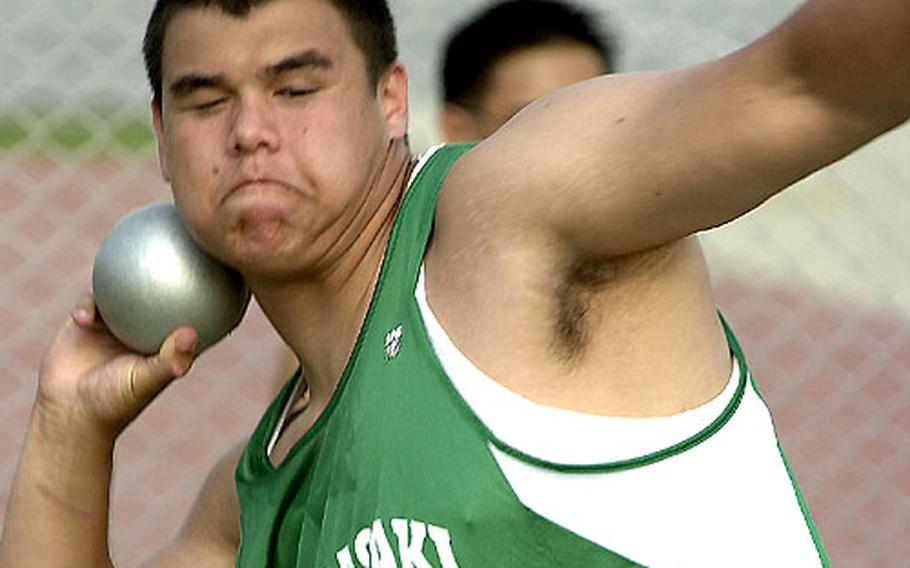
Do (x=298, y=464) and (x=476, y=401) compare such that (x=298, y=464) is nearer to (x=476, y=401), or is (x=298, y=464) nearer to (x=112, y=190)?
(x=476, y=401)

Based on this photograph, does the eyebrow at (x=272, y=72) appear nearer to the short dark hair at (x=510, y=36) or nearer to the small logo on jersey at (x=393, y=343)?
the small logo on jersey at (x=393, y=343)

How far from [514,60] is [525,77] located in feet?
0.18

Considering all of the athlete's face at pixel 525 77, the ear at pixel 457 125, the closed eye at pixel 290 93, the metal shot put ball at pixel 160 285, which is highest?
the closed eye at pixel 290 93

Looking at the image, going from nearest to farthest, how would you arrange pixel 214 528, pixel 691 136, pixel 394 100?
pixel 691 136, pixel 394 100, pixel 214 528

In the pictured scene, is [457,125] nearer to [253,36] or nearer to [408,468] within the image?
Answer: [253,36]

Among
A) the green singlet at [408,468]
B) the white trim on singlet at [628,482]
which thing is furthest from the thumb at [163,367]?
the white trim on singlet at [628,482]

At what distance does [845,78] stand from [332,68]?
3.23ft

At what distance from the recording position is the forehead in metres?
2.71

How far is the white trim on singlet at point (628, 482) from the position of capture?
2344 mm

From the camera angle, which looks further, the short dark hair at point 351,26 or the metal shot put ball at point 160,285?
the metal shot put ball at point 160,285

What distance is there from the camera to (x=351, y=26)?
2.82 metres

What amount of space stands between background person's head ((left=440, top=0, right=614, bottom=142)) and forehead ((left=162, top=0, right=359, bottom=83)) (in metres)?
1.56

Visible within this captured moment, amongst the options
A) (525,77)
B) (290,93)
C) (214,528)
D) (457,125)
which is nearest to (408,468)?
(290,93)

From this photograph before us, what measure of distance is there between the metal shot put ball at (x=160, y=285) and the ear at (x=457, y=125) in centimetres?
144
